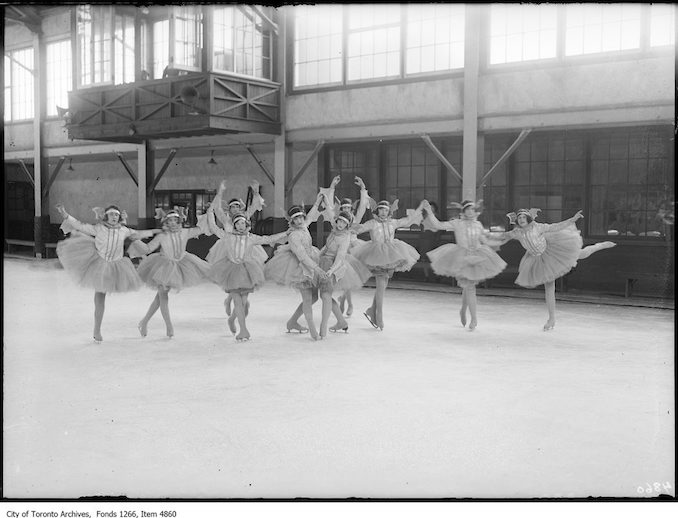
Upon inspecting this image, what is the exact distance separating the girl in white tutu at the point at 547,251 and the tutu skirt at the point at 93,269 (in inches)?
211

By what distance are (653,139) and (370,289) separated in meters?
6.80

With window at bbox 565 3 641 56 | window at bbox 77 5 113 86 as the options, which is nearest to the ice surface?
window at bbox 565 3 641 56

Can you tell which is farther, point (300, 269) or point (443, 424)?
point (300, 269)

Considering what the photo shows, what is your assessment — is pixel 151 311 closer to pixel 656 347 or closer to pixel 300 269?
pixel 300 269

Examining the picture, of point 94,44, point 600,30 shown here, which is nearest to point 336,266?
point 600,30

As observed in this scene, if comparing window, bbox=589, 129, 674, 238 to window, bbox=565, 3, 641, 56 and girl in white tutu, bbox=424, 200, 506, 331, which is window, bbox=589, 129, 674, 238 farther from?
girl in white tutu, bbox=424, 200, 506, 331

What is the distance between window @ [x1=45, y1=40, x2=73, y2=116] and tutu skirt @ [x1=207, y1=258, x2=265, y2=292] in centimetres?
1710

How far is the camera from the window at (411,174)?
18688mm

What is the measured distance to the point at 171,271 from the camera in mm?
9680

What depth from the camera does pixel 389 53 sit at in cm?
1681

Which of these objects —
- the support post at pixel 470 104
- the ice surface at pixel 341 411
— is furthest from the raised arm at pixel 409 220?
the support post at pixel 470 104

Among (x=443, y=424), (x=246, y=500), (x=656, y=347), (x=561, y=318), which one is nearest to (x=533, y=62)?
(x=561, y=318)

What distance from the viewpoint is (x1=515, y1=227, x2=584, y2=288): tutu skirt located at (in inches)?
409

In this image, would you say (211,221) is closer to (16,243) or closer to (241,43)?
(241,43)
